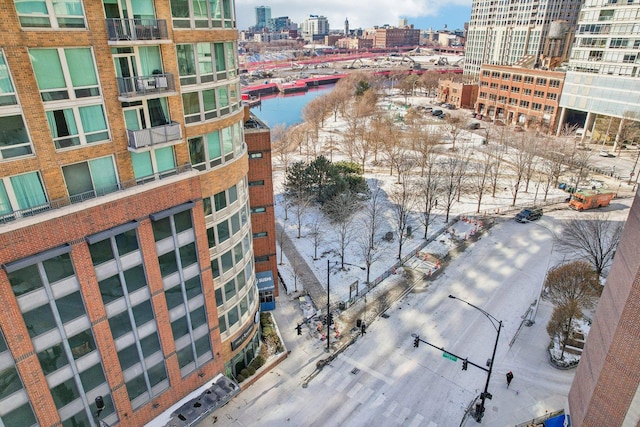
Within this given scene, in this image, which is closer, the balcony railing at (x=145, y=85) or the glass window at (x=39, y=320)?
the glass window at (x=39, y=320)

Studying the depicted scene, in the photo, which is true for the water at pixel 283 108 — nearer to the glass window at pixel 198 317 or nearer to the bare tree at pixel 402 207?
the bare tree at pixel 402 207

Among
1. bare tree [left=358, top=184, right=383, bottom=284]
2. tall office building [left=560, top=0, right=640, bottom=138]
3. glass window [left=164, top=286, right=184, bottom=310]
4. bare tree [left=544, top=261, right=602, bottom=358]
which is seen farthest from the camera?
tall office building [left=560, top=0, right=640, bottom=138]

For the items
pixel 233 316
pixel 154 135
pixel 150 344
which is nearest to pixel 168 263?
pixel 150 344

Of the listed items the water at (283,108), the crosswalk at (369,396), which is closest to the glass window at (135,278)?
the crosswalk at (369,396)

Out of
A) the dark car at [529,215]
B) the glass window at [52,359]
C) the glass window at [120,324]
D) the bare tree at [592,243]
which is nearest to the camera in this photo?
the glass window at [52,359]

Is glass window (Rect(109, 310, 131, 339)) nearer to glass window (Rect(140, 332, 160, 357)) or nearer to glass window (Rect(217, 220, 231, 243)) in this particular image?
glass window (Rect(140, 332, 160, 357))

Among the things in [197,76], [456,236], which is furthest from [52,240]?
[456,236]

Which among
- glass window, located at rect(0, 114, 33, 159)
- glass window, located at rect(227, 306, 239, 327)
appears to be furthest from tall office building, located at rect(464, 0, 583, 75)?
glass window, located at rect(0, 114, 33, 159)
